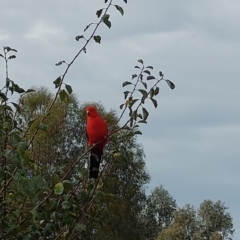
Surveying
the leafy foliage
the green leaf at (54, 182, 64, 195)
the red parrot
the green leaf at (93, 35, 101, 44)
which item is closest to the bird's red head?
the red parrot

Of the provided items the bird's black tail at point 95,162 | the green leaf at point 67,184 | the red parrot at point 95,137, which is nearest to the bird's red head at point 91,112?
the red parrot at point 95,137

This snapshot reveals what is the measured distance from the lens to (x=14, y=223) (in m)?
2.84

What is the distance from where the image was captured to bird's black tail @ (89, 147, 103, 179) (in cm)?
327

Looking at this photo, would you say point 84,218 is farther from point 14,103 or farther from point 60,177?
point 14,103

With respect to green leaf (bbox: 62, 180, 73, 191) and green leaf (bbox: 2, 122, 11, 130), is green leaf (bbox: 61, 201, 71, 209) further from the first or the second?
green leaf (bbox: 2, 122, 11, 130)

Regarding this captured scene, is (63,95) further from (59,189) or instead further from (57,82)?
(59,189)

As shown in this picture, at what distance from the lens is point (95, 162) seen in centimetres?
332

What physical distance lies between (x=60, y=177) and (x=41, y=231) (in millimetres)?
296

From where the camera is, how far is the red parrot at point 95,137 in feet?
10.8

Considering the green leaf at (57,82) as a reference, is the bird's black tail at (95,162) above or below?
below

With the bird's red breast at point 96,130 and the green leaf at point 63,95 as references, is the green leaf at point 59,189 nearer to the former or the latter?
the green leaf at point 63,95

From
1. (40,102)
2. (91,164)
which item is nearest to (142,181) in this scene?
(40,102)

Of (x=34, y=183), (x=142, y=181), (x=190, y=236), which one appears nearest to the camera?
(x=34, y=183)

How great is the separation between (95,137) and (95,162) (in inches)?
6.0
